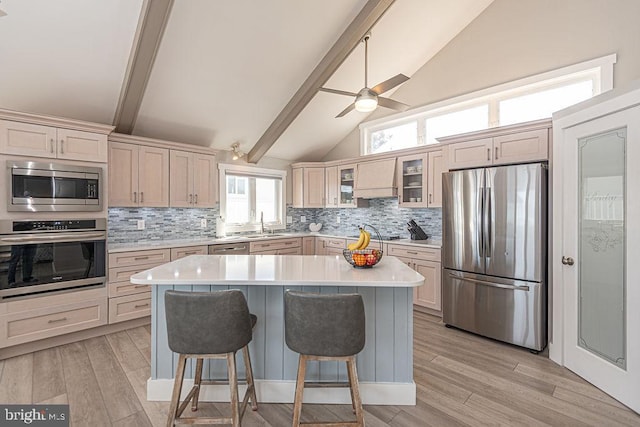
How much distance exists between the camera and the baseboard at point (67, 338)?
110 inches

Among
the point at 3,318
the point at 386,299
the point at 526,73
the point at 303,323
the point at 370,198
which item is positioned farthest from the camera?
the point at 370,198

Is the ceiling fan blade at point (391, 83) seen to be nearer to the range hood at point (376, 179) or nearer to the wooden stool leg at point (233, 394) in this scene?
the range hood at point (376, 179)

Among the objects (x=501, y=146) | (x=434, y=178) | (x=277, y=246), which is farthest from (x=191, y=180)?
(x=501, y=146)

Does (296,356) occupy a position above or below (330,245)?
below

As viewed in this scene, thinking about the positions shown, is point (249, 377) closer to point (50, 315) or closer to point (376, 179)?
point (50, 315)

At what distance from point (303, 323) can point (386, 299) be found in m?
0.72

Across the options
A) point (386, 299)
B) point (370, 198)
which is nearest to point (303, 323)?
point (386, 299)

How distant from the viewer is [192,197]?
4309mm

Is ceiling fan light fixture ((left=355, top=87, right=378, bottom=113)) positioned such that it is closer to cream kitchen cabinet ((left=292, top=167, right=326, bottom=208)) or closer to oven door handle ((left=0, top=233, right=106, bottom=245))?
cream kitchen cabinet ((left=292, top=167, right=326, bottom=208))

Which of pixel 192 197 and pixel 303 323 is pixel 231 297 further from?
pixel 192 197

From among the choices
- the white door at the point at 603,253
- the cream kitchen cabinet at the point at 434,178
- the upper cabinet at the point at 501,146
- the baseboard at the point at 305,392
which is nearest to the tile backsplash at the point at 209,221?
the cream kitchen cabinet at the point at 434,178

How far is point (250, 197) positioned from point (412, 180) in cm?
278

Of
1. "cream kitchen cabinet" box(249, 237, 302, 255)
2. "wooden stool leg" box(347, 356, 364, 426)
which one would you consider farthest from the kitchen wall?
"wooden stool leg" box(347, 356, 364, 426)

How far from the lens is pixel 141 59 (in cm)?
294
